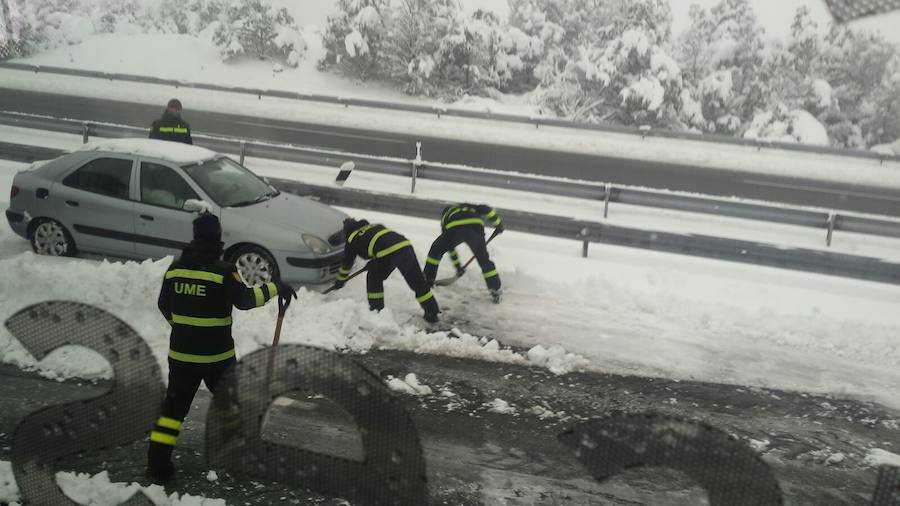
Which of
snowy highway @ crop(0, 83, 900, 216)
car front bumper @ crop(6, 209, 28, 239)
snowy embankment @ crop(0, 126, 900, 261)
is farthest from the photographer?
snowy highway @ crop(0, 83, 900, 216)

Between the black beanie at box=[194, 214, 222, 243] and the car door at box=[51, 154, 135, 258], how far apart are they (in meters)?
4.67

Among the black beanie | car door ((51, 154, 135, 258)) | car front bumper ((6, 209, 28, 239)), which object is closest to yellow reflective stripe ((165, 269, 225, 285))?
the black beanie

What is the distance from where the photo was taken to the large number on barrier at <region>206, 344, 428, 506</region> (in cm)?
352

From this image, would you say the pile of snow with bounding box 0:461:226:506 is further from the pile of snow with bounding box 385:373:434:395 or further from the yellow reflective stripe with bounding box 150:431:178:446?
the pile of snow with bounding box 385:373:434:395

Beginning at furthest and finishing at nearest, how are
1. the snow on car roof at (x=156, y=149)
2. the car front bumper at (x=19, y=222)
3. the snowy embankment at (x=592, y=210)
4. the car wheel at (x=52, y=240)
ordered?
the snowy embankment at (x=592, y=210), the car front bumper at (x=19, y=222), the car wheel at (x=52, y=240), the snow on car roof at (x=156, y=149)

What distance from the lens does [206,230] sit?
13.9 feet

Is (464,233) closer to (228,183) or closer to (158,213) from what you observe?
(228,183)

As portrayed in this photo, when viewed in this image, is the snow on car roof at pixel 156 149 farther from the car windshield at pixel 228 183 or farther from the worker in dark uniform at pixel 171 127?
the worker in dark uniform at pixel 171 127

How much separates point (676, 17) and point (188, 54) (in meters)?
14.8

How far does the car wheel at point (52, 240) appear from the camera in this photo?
867 cm

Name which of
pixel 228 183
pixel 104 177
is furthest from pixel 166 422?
pixel 104 177

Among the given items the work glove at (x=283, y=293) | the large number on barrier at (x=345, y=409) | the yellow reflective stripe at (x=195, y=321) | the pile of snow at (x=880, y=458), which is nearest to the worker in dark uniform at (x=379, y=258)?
the work glove at (x=283, y=293)

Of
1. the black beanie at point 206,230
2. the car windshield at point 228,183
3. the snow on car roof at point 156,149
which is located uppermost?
the snow on car roof at point 156,149

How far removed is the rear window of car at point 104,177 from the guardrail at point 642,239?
114 inches
